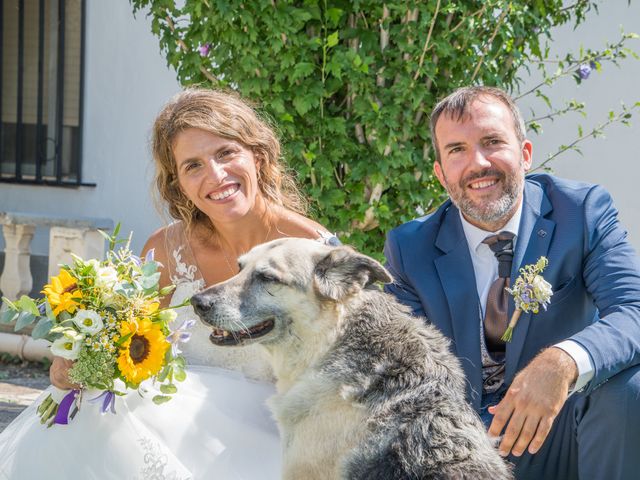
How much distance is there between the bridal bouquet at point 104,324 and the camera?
2957 mm

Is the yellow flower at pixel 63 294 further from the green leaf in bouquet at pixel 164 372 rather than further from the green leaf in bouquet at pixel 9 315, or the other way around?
the green leaf in bouquet at pixel 164 372

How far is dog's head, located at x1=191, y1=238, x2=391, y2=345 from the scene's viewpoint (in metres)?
2.88

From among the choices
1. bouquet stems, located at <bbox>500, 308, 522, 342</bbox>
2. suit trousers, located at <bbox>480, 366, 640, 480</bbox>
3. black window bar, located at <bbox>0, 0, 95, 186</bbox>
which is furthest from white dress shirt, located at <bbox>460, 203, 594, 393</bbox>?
black window bar, located at <bbox>0, 0, 95, 186</bbox>

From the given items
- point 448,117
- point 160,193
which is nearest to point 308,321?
point 448,117

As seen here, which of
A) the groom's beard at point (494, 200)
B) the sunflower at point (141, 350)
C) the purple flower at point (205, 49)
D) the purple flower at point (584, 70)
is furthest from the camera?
the purple flower at point (584, 70)

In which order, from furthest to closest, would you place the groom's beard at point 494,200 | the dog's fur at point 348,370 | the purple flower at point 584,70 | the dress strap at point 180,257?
the purple flower at point 584,70 < the dress strap at point 180,257 < the groom's beard at point 494,200 < the dog's fur at point 348,370

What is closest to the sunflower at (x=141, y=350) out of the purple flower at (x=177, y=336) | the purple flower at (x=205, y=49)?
the purple flower at (x=177, y=336)

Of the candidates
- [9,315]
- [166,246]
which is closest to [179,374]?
[9,315]

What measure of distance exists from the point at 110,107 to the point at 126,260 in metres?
5.34

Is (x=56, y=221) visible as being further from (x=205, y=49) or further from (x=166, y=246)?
(x=166, y=246)

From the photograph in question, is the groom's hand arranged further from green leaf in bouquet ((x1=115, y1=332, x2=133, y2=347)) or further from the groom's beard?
green leaf in bouquet ((x1=115, y1=332, x2=133, y2=347))

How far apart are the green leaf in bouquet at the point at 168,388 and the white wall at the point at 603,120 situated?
4478 millimetres

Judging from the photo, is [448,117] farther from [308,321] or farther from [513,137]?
[308,321]

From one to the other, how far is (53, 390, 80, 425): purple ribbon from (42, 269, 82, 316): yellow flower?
1.16ft
